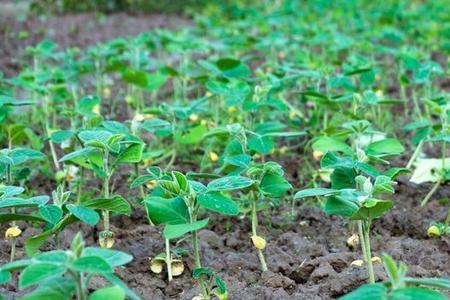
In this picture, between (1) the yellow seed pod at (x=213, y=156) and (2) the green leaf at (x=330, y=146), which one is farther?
(1) the yellow seed pod at (x=213, y=156)

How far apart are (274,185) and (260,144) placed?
0.50 m

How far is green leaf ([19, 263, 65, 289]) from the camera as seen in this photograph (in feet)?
5.48

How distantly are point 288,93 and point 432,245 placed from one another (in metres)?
1.99

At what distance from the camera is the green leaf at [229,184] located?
218 centimetres

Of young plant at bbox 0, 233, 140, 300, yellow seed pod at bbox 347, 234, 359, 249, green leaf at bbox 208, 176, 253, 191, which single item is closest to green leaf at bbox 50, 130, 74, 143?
green leaf at bbox 208, 176, 253, 191

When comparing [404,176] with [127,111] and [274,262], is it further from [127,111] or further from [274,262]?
[127,111]

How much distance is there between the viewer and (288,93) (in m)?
4.55

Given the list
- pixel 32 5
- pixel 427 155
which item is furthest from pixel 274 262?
pixel 32 5

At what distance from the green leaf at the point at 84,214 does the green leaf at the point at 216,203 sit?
0.28 metres

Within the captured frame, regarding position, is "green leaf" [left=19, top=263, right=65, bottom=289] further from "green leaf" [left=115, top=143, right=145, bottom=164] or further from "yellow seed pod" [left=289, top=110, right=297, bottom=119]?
"yellow seed pod" [left=289, top=110, right=297, bottom=119]

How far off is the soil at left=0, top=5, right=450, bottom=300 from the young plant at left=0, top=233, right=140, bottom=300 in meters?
0.44

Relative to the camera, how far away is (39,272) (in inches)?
66.3

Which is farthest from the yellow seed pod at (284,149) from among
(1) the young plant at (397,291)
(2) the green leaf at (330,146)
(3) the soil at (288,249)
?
(1) the young plant at (397,291)

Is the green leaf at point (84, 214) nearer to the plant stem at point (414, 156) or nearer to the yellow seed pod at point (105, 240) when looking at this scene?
the yellow seed pod at point (105, 240)
